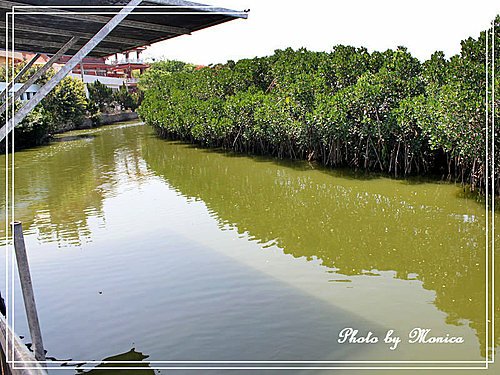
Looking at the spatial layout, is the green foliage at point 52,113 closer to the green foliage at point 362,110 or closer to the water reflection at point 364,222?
the green foliage at point 362,110

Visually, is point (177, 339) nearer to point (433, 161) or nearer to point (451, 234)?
point (451, 234)

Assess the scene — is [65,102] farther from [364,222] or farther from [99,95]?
[364,222]

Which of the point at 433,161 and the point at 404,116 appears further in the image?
the point at 433,161

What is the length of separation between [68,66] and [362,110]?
8321 millimetres

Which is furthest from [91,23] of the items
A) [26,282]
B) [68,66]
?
[26,282]

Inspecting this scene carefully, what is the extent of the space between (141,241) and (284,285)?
2.60m

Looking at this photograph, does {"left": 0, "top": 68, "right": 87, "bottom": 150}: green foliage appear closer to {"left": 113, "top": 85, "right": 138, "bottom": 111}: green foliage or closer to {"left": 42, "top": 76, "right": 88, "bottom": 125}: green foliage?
{"left": 42, "top": 76, "right": 88, "bottom": 125}: green foliage

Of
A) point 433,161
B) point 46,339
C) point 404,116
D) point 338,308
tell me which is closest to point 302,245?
point 338,308

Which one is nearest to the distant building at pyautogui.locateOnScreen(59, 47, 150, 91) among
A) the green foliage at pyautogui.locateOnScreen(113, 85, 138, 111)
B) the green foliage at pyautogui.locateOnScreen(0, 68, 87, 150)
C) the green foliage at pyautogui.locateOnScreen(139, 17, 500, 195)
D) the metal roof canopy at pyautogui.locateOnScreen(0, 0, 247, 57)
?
the green foliage at pyautogui.locateOnScreen(113, 85, 138, 111)

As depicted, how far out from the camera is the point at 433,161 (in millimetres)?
11086

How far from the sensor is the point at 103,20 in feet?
14.9

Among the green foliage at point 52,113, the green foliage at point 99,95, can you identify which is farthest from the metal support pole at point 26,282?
the green foliage at point 99,95

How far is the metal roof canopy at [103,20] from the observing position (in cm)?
407

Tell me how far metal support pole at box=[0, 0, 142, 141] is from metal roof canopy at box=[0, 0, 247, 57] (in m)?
0.16
